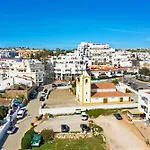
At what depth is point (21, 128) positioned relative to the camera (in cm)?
2781

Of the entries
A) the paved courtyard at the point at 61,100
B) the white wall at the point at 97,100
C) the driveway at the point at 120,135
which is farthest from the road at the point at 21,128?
the driveway at the point at 120,135

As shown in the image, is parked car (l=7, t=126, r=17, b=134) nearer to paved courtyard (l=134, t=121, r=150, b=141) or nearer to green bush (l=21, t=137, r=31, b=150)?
green bush (l=21, t=137, r=31, b=150)

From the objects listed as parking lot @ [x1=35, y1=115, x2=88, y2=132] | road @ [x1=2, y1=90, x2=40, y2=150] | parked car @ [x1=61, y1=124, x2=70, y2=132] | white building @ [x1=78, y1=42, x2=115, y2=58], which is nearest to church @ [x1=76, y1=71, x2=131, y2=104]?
parking lot @ [x1=35, y1=115, x2=88, y2=132]

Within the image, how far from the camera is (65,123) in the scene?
2864 cm

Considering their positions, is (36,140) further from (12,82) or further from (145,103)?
(12,82)

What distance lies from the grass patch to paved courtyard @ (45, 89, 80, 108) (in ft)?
37.3

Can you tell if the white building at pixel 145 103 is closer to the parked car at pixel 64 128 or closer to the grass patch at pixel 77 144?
the grass patch at pixel 77 144

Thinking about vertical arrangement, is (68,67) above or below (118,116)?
above

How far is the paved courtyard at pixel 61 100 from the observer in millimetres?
35094

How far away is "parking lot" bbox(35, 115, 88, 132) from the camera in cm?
2695

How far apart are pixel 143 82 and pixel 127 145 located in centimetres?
3411

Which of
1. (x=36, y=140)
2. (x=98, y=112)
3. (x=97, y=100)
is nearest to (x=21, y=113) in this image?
(x=36, y=140)

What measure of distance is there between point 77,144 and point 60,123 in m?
6.73

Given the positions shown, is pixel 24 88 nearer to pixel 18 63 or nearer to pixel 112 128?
pixel 18 63
